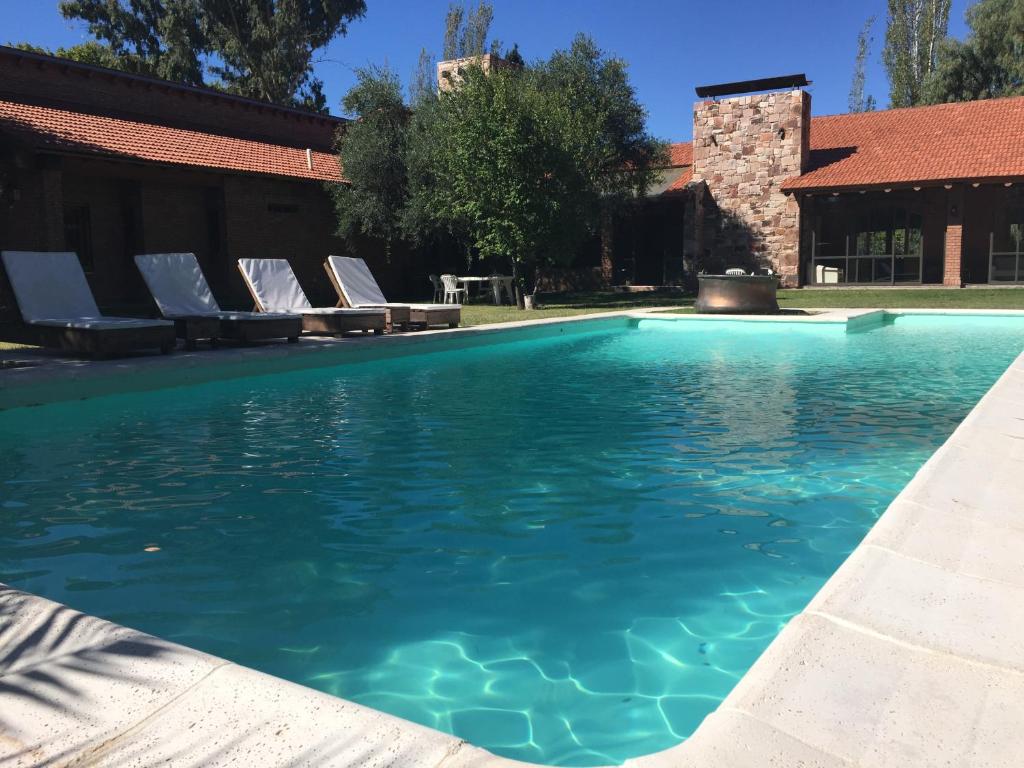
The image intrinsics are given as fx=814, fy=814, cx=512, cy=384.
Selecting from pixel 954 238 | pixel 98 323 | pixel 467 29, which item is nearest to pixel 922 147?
pixel 954 238

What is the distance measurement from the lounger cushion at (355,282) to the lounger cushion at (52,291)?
147 inches

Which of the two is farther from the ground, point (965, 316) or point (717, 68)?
point (717, 68)

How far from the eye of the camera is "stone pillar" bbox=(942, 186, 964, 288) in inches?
842

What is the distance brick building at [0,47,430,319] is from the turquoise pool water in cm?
875

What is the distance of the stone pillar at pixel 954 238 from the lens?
21.4 meters

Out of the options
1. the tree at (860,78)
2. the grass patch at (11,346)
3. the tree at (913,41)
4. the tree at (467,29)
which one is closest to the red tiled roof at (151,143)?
the grass patch at (11,346)

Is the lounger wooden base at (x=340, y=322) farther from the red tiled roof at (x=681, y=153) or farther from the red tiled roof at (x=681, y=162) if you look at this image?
the red tiled roof at (x=681, y=153)

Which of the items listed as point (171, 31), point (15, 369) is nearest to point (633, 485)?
point (15, 369)

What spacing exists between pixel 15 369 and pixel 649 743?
26.2ft

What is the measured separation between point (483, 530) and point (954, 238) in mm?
21596

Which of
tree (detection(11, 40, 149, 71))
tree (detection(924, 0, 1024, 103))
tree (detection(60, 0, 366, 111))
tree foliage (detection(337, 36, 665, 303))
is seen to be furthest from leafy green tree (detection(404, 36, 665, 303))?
tree (detection(11, 40, 149, 71))

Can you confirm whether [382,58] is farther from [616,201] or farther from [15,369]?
[15,369]

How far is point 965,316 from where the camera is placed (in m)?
15.0

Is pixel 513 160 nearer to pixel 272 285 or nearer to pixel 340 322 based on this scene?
pixel 272 285
